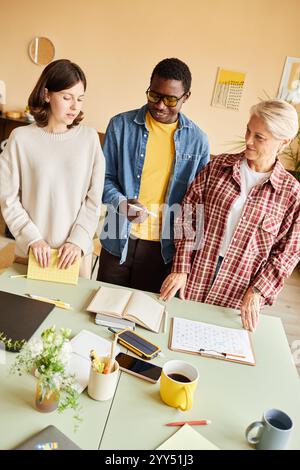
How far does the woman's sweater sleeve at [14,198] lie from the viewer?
1.57m

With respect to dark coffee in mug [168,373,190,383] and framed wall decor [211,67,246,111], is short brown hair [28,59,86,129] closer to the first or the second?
dark coffee in mug [168,373,190,383]

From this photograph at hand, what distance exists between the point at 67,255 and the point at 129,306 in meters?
0.33

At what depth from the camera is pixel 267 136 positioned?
1534 mm

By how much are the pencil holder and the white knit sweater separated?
0.67 metres

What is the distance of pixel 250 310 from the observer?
5.17ft

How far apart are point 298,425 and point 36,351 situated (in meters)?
0.73

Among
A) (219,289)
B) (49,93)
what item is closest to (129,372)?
(219,289)

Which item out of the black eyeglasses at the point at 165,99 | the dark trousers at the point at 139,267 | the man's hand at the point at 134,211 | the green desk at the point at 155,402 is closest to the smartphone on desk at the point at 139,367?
the green desk at the point at 155,402

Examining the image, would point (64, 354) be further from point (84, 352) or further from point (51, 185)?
point (51, 185)

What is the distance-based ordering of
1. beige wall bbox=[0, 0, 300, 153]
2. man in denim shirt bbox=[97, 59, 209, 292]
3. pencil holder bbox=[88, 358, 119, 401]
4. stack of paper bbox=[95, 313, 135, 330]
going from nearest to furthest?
pencil holder bbox=[88, 358, 119, 401], stack of paper bbox=[95, 313, 135, 330], man in denim shirt bbox=[97, 59, 209, 292], beige wall bbox=[0, 0, 300, 153]

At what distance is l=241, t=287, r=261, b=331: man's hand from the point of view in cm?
155

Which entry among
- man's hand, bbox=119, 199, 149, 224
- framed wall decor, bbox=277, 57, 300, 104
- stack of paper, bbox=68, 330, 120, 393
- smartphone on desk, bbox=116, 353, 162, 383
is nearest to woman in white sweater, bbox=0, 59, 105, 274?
man's hand, bbox=119, 199, 149, 224

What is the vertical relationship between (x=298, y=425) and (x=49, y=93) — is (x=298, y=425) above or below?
below
